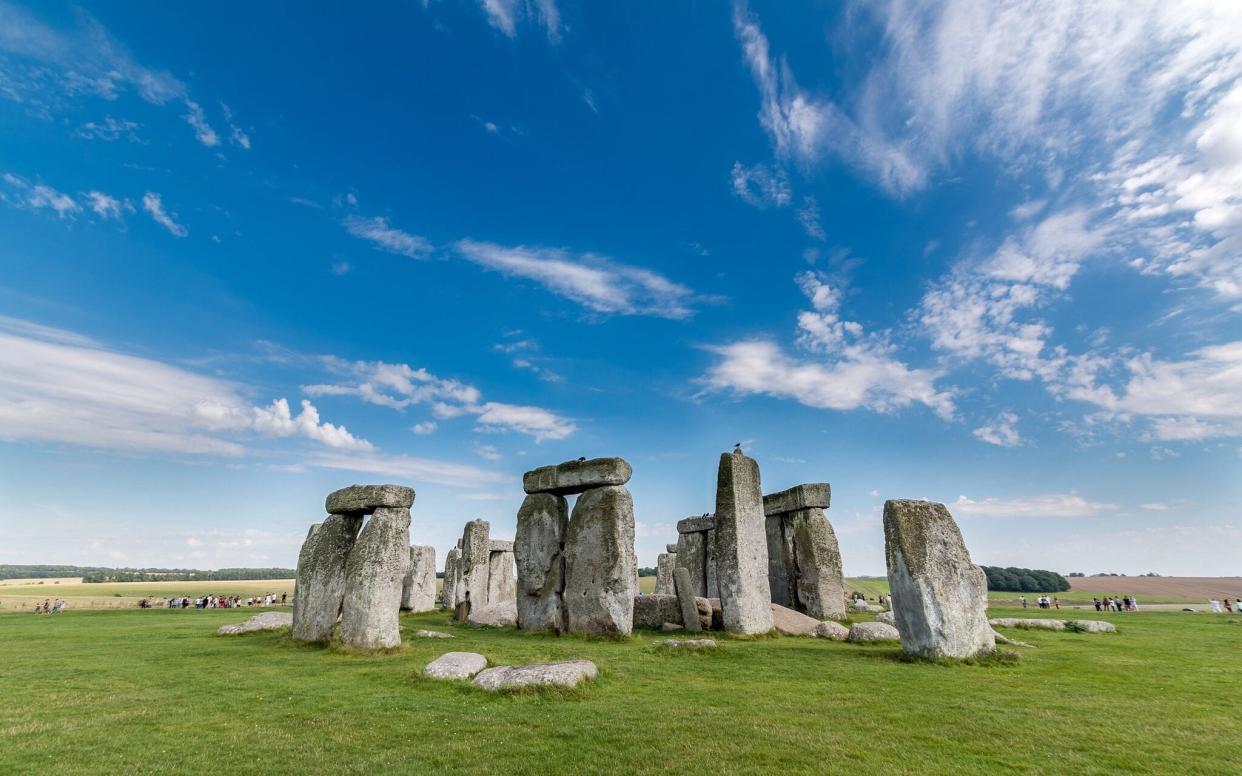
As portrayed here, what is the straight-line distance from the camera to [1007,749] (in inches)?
224

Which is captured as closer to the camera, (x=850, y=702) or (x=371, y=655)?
(x=850, y=702)

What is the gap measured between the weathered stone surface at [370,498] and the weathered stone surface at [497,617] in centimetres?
726

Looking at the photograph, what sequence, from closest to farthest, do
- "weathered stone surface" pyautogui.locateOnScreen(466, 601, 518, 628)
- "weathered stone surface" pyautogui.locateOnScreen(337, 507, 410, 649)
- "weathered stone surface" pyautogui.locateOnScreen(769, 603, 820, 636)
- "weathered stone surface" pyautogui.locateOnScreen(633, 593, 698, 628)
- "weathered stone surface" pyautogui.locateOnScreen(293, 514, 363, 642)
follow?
"weathered stone surface" pyautogui.locateOnScreen(337, 507, 410, 649)
"weathered stone surface" pyautogui.locateOnScreen(293, 514, 363, 642)
"weathered stone surface" pyautogui.locateOnScreen(769, 603, 820, 636)
"weathered stone surface" pyautogui.locateOnScreen(633, 593, 698, 628)
"weathered stone surface" pyautogui.locateOnScreen(466, 601, 518, 628)

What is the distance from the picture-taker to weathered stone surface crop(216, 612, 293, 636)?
603 inches

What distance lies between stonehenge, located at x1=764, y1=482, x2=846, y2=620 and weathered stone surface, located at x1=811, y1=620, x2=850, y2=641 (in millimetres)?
3819

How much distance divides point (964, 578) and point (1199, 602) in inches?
1368

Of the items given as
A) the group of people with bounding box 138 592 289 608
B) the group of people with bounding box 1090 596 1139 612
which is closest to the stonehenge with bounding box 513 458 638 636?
the group of people with bounding box 138 592 289 608

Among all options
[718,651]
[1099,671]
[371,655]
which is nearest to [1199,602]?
[1099,671]

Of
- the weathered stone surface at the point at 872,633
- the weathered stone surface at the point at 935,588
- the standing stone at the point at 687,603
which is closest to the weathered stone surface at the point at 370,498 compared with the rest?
the standing stone at the point at 687,603

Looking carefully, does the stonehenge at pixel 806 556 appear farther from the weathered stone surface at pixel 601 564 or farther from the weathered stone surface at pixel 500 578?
the weathered stone surface at pixel 500 578

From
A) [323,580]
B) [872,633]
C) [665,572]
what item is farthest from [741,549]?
[665,572]

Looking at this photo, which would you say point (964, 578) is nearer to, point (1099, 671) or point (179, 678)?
point (1099, 671)

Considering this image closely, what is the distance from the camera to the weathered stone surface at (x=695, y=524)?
23.4 m

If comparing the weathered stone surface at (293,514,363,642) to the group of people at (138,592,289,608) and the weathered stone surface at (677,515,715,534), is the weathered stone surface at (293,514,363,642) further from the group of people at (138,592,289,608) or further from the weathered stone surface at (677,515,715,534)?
the group of people at (138,592,289,608)
